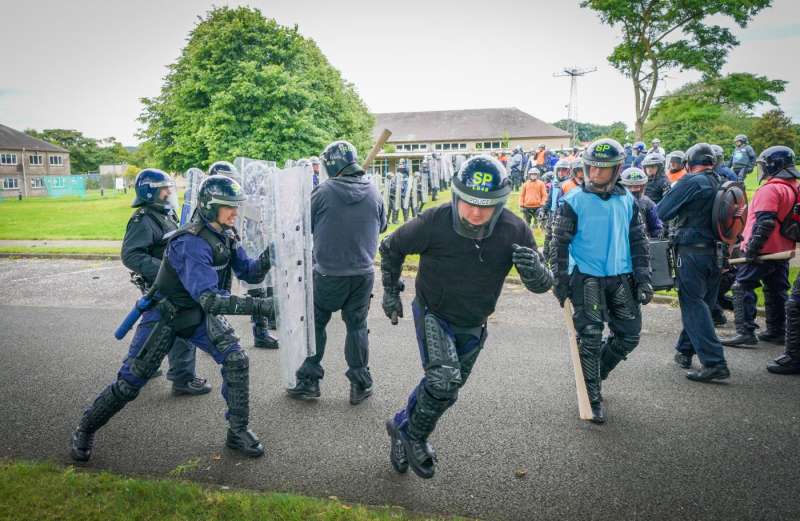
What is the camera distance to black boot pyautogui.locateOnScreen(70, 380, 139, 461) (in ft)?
12.6

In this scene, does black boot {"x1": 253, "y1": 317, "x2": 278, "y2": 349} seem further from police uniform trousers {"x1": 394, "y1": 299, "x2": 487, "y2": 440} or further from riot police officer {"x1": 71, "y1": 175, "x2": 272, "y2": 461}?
police uniform trousers {"x1": 394, "y1": 299, "x2": 487, "y2": 440}

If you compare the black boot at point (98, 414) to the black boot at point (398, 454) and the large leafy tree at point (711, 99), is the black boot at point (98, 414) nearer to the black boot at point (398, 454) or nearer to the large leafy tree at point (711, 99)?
the black boot at point (398, 454)

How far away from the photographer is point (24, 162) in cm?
6525

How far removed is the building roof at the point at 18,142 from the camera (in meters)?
63.7

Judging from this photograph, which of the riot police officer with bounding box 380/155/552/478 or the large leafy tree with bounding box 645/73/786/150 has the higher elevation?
the large leafy tree with bounding box 645/73/786/150

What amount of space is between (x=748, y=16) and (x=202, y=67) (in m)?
27.5

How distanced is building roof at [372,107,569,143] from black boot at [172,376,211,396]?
61825mm

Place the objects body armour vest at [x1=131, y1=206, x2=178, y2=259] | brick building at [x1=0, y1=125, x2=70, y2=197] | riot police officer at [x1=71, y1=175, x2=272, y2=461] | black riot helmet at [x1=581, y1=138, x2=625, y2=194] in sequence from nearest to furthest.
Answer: riot police officer at [x1=71, y1=175, x2=272, y2=461], black riot helmet at [x1=581, y1=138, x2=625, y2=194], body armour vest at [x1=131, y1=206, x2=178, y2=259], brick building at [x1=0, y1=125, x2=70, y2=197]

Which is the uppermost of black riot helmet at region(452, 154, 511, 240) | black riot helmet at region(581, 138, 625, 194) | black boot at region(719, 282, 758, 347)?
black riot helmet at region(581, 138, 625, 194)

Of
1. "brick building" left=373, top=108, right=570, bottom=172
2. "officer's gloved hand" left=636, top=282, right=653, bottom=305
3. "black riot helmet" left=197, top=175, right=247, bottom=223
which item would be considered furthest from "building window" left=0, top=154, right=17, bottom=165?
"officer's gloved hand" left=636, top=282, right=653, bottom=305

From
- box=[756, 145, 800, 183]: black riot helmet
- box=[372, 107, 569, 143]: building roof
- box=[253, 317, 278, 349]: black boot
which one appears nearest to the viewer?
box=[756, 145, 800, 183]: black riot helmet

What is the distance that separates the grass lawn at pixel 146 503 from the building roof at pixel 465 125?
63.6 m

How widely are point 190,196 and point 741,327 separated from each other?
7.07m

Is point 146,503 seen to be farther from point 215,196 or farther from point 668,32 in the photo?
point 668,32
